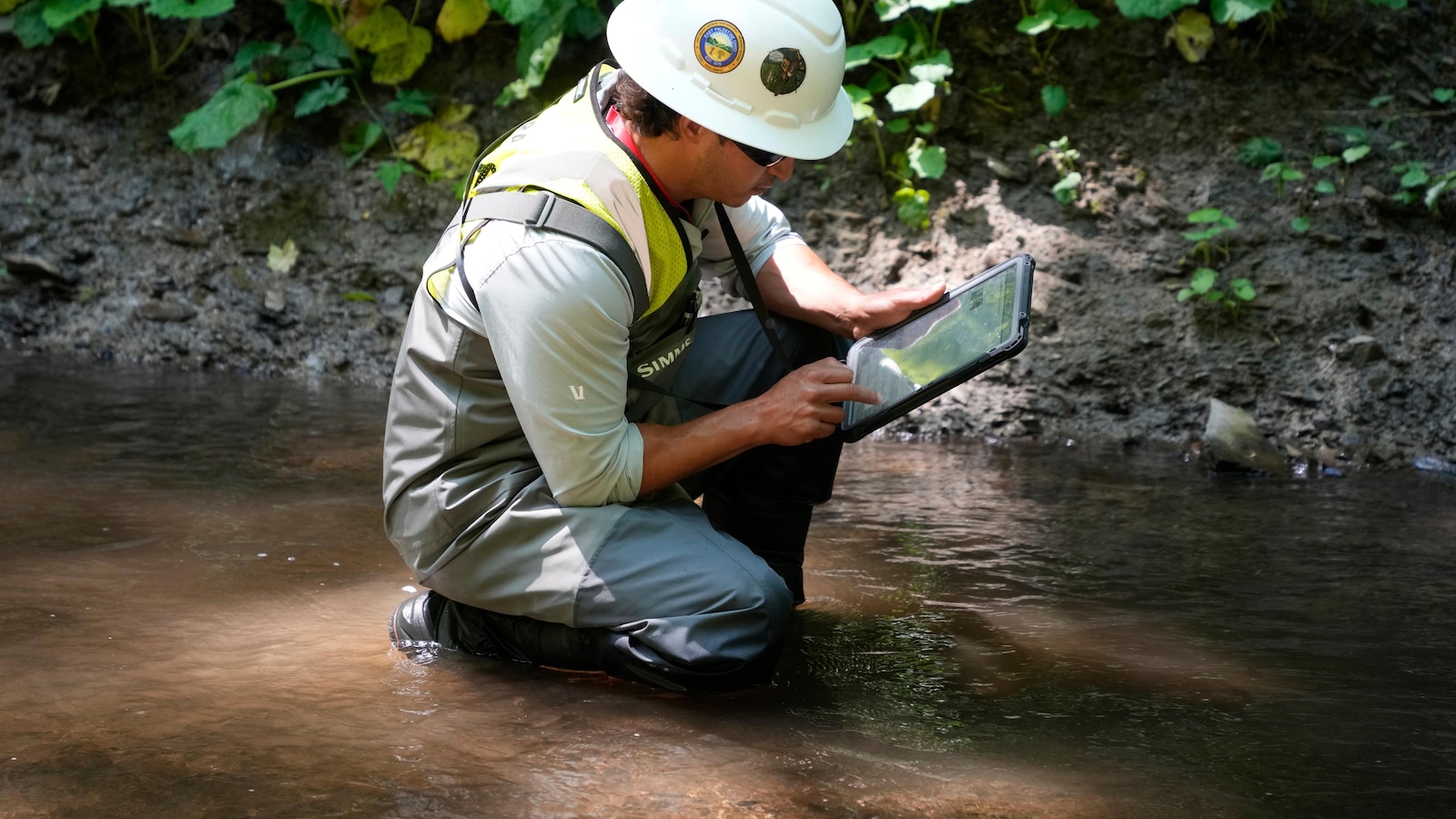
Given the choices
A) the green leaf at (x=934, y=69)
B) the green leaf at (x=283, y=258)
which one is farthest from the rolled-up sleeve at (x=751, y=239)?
the green leaf at (x=283, y=258)

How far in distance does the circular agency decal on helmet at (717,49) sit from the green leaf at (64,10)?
4.89 meters

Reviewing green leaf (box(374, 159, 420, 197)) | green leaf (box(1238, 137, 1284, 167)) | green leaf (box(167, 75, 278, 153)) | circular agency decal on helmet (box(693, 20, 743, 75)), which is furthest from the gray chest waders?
green leaf (box(167, 75, 278, 153))

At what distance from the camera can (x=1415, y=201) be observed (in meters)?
4.48

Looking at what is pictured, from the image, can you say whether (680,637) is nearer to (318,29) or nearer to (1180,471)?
(1180,471)

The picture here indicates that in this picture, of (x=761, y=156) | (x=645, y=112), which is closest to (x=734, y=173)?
(x=761, y=156)

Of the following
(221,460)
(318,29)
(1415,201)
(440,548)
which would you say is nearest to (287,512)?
(221,460)

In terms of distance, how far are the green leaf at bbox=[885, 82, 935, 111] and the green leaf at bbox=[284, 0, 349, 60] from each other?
2592 mm

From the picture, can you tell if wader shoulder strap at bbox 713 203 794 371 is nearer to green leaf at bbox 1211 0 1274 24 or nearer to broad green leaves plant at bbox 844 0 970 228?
broad green leaves plant at bbox 844 0 970 228

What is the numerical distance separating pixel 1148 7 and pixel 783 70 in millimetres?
3059

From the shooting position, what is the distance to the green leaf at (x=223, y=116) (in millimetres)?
5406

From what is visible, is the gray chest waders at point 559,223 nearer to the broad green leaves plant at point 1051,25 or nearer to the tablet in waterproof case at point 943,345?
the tablet in waterproof case at point 943,345

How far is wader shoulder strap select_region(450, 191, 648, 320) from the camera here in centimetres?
207

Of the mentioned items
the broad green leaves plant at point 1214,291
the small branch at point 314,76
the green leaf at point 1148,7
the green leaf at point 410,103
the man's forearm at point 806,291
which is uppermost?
the green leaf at point 1148,7

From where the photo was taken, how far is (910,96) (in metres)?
4.84
